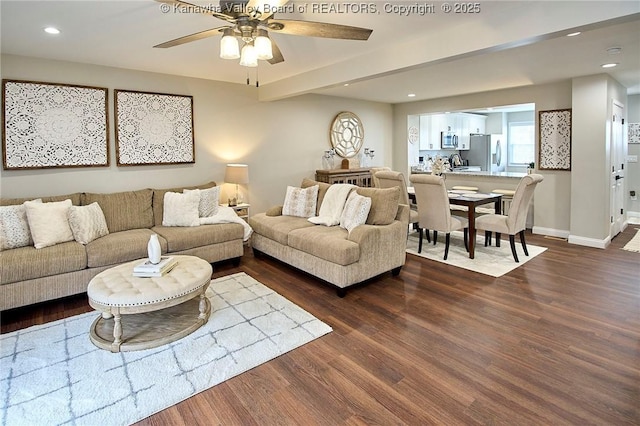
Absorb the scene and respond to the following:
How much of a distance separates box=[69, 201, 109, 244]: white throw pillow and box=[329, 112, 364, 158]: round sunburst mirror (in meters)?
4.11

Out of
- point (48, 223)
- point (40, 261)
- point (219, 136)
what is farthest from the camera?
point (219, 136)

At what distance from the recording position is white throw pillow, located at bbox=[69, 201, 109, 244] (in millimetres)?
3621

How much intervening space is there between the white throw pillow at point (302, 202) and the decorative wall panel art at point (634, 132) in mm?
6118

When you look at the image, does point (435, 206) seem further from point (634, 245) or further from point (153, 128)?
point (153, 128)

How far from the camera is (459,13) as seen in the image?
272 centimetres

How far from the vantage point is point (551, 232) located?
576cm

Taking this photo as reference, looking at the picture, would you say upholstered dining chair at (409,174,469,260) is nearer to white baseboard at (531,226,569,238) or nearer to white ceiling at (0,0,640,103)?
white ceiling at (0,0,640,103)

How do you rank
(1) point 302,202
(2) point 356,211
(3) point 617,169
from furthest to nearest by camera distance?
(3) point 617,169 < (1) point 302,202 < (2) point 356,211

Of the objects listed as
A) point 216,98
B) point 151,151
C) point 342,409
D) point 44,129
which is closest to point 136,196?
point 151,151

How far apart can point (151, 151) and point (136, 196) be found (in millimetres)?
685

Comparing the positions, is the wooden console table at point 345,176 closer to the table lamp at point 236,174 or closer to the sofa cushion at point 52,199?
the table lamp at point 236,174

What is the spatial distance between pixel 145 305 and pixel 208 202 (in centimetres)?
225

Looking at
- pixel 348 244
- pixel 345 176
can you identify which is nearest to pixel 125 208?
pixel 348 244

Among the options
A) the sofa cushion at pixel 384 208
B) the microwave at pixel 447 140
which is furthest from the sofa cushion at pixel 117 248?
the microwave at pixel 447 140
